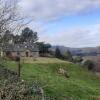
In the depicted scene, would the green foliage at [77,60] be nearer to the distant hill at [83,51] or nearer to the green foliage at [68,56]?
the green foliage at [68,56]

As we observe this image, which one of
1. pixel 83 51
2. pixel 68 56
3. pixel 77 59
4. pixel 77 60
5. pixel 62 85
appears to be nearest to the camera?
pixel 62 85

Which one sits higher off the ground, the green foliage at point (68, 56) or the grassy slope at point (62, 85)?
the green foliage at point (68, 56)

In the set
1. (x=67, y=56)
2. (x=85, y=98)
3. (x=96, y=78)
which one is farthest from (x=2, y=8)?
(x=67, y=56)

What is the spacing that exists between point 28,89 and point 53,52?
7118 cm

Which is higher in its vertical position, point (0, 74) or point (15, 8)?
point (15, 8)

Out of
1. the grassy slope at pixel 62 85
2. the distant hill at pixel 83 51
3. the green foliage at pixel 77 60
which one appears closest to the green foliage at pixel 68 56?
the green foliage at pixel 77 60

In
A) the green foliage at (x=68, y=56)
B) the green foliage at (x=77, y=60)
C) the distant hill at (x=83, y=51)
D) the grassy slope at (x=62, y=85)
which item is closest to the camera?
the grassy slope at (x=62, y=85)

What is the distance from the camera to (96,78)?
45.4 m

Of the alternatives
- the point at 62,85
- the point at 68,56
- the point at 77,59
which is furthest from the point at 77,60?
the point at 62,85

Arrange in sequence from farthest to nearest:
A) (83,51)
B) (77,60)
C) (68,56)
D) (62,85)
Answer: (83,51) < (68,56) < (77,60) < (62,85)

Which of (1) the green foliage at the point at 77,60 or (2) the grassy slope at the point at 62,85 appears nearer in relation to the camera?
(2) the grassy slope at the point at 62,85

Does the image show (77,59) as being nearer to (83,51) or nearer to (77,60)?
(77,60)

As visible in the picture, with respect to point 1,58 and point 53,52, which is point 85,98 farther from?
point 53,52

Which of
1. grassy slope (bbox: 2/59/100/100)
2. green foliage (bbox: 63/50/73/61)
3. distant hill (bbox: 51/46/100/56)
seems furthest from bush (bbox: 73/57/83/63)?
grassy slope (bbox: 2/59/100/100)
